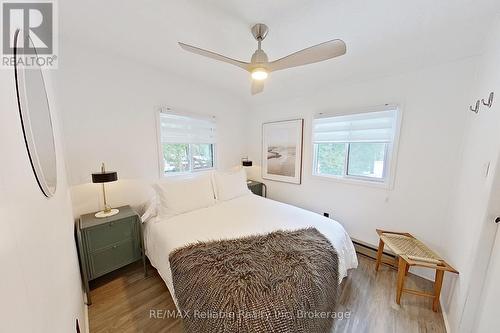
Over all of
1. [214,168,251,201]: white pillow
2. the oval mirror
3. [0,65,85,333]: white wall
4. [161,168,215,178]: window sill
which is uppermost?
the oval mirror

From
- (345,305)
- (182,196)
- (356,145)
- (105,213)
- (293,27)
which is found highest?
(293,27)

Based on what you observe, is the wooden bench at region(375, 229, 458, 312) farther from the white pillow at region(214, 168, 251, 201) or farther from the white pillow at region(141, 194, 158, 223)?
the white pillow at region(141, 194, 158, 223)

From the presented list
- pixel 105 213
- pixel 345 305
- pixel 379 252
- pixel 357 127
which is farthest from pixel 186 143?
pixel 379 252

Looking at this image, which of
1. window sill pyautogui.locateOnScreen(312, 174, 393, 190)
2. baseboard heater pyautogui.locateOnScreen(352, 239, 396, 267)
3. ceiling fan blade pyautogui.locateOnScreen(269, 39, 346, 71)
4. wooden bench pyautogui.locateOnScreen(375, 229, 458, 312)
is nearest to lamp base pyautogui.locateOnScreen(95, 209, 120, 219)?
ceiling fan blade pyautogui.locateOnScreen(269, 39, 346, 71)

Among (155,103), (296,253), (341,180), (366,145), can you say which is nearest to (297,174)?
(341,180)

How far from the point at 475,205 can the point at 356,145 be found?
1323 millimetres

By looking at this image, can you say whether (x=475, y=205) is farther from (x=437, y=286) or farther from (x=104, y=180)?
(x=104, y=180)

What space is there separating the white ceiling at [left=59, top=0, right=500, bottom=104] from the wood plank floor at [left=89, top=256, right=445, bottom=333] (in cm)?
231

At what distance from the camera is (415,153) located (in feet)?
6.73

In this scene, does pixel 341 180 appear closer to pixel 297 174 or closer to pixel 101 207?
pixel 297 174

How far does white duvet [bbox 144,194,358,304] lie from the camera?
5.36 ft

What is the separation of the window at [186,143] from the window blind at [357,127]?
1.72 metres

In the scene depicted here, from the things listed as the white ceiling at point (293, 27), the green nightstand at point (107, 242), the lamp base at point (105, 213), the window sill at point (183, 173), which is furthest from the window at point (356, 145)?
the lamp base at point (105, 213)

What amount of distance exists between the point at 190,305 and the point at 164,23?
2.15m
